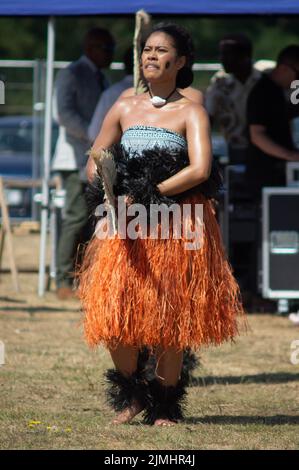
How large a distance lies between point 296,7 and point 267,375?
319 centimetres

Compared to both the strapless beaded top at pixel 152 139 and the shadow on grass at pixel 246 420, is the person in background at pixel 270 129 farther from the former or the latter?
the strapless beaded top at pixel 152 139

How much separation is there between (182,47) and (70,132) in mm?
5524

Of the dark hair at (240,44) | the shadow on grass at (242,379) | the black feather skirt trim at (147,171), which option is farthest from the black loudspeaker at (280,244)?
the black feather skirt trim at (147,171)

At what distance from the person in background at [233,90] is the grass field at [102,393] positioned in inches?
78.4

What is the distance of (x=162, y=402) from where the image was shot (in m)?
6.16

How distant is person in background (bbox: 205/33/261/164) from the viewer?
Result: 38.5 ft

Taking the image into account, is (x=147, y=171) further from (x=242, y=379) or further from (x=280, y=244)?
(x=280, y=244)

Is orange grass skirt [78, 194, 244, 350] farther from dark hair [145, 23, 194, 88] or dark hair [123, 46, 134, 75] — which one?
dark hair [123, 46, 134, 75]

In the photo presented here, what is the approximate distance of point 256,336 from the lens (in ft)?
31.9

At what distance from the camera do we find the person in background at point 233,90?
11.7 m

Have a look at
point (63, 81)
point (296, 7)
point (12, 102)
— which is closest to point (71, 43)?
point (12, 102)

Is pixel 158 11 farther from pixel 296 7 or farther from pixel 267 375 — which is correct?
pixel 267 375

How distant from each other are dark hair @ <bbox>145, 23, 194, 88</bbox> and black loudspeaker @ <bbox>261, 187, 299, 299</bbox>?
4342 millimetres

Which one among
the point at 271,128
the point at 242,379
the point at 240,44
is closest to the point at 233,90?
the point at 240,44
